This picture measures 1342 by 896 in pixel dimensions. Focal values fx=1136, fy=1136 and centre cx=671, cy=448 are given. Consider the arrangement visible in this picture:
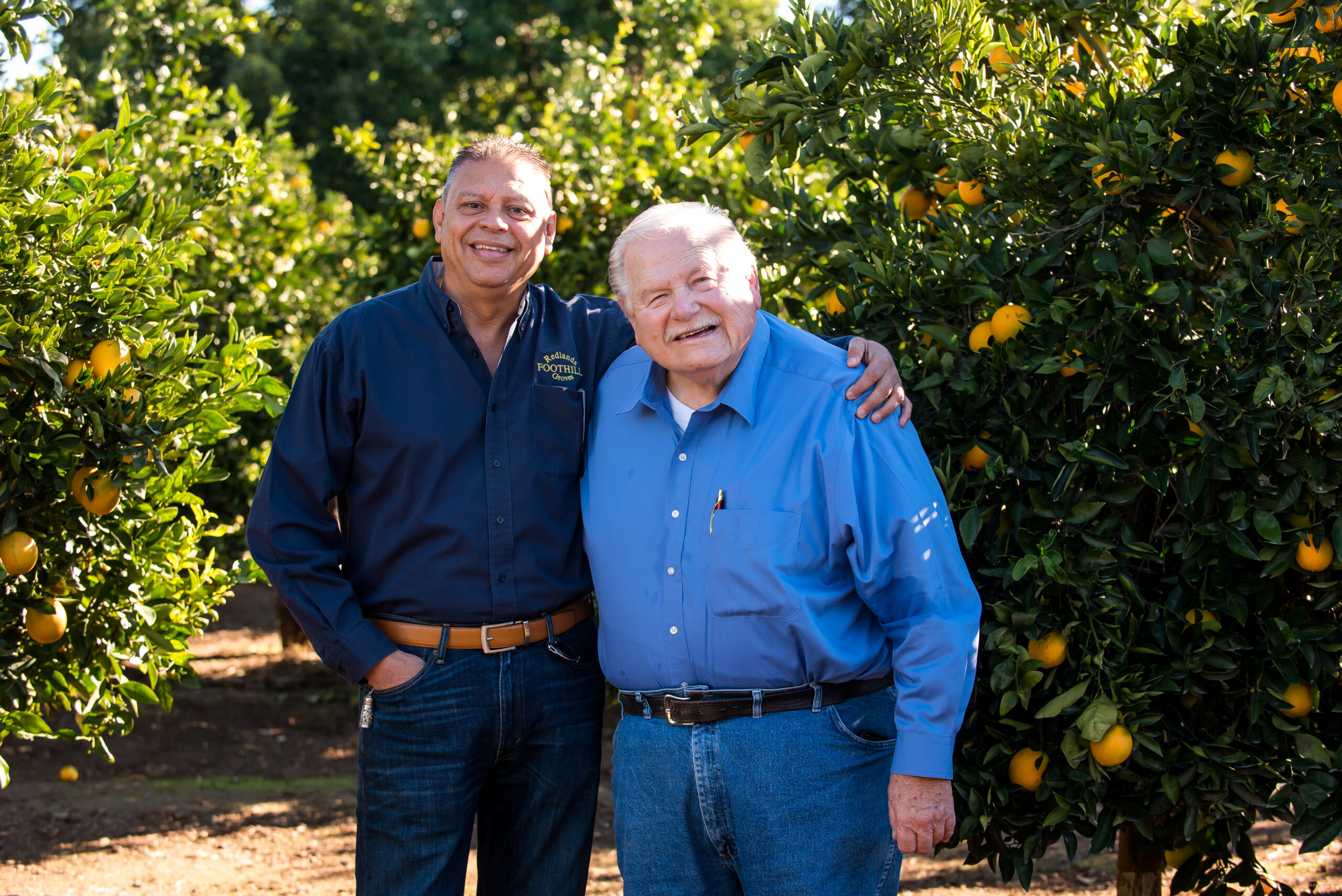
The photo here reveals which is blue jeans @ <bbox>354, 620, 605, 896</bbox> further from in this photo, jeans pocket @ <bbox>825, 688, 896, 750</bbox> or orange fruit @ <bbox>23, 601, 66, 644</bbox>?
orange fruit @ <bbox>23, 601, 66, 644</bbox>

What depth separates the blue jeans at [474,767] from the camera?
248 centimetres

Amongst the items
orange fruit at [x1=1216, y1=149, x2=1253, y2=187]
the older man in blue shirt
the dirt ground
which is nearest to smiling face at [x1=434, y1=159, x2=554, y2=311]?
the older man in blue shirt

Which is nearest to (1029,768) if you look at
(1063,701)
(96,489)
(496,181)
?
(1063,701)

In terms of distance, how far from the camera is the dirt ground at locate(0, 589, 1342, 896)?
4379 mm

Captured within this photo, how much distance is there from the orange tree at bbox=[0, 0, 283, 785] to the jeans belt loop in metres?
0.82

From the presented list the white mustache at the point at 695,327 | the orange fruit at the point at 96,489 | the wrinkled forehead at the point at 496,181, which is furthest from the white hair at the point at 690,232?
the orange fruit at the point at 96,489

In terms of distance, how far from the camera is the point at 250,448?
6.04m

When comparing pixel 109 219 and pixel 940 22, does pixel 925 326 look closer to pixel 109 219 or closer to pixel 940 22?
pixel 940 22

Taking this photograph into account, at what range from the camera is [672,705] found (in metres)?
2.18

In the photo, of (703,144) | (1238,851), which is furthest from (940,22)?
(703,144)

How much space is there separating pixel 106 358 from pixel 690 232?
1477mm

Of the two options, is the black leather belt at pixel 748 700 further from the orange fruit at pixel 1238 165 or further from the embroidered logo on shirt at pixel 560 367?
the orange fruit at pixel 1238 165

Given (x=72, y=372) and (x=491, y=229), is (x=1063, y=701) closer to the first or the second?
(x=491, y=229)

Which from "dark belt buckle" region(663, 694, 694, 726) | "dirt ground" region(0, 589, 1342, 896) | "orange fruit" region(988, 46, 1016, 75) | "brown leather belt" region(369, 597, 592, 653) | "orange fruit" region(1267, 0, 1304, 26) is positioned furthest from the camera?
"dirt ground" region(0, 589, 1342, 896)
